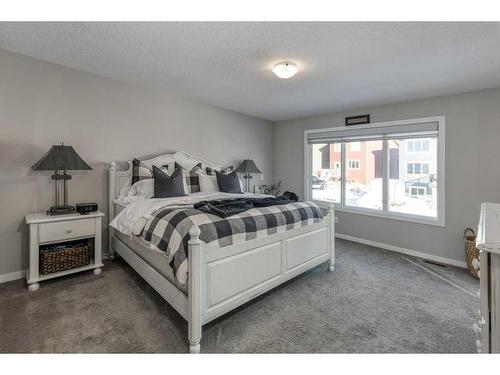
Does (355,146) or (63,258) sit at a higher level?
(355,146)

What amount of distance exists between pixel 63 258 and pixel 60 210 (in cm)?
48

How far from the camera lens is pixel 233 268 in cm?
188

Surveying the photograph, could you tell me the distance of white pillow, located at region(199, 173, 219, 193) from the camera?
349cm

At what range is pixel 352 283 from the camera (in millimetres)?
2570

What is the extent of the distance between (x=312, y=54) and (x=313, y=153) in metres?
2.71

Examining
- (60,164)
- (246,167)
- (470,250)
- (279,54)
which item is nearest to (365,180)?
(470,250)

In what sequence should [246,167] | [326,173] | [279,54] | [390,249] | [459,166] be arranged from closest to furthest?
[279,54]
[459,166]
[390,249]
[246,167]
[326,173]

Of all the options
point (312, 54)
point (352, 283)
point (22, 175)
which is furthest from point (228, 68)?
point (352, 283)

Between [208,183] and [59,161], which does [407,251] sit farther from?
[59,161]

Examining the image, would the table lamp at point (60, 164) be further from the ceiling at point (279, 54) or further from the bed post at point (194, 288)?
the bed post at point (194, 288)

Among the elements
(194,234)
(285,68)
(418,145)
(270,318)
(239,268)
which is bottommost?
(270,318)

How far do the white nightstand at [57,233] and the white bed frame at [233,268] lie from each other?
316 mm

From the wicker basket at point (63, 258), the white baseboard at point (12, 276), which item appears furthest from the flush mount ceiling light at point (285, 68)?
the white baseboard at point (12, 276)

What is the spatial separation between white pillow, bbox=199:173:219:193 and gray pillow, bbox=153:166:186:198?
16.9 inches
